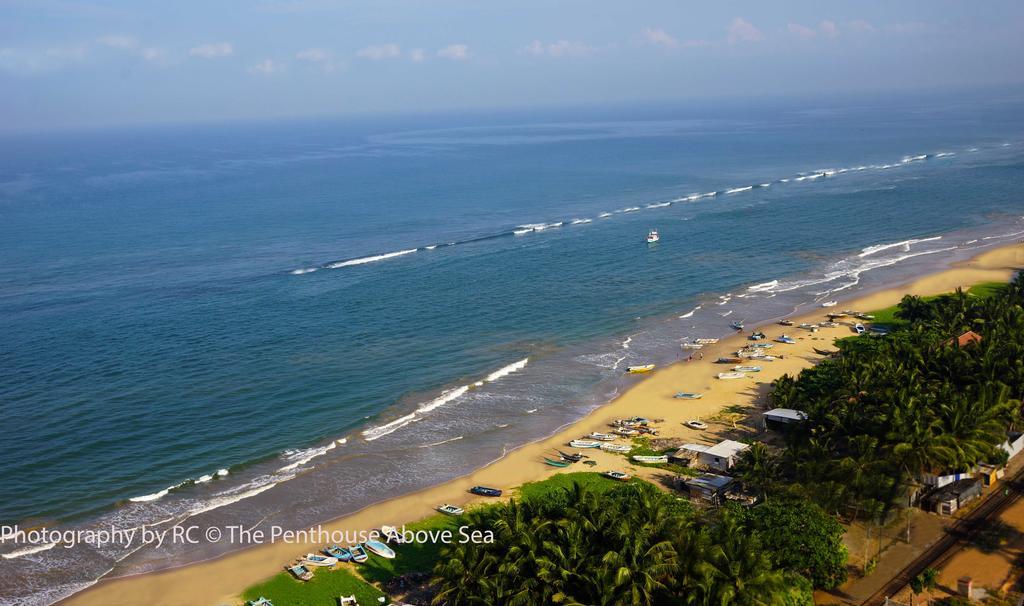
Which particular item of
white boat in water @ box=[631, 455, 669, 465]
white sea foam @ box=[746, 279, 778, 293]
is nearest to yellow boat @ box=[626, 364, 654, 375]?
white boat in water @ box=[631, 455, 669, 465]

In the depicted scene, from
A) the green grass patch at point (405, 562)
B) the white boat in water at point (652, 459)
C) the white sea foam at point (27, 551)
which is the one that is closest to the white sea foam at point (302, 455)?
the white sea foam at point (27, 551)

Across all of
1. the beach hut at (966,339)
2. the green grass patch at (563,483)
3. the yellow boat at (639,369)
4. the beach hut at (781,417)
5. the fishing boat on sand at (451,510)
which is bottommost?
the fishing boat on sand at (451,510)

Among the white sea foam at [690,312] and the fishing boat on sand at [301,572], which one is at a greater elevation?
the white sea foam at [690,312]

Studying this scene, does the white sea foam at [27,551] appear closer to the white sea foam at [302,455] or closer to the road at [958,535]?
the white sea foam at [302,455]

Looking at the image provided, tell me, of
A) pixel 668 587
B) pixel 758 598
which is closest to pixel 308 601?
pixel 668 587

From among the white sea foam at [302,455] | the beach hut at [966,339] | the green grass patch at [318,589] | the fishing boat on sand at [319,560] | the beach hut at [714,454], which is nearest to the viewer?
the green grass patch at [318,589]

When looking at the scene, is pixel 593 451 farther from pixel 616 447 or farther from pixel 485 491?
pixel 485 491

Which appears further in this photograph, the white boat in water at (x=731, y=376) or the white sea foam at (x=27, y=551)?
the white boat in water at (x=731, y=376)
